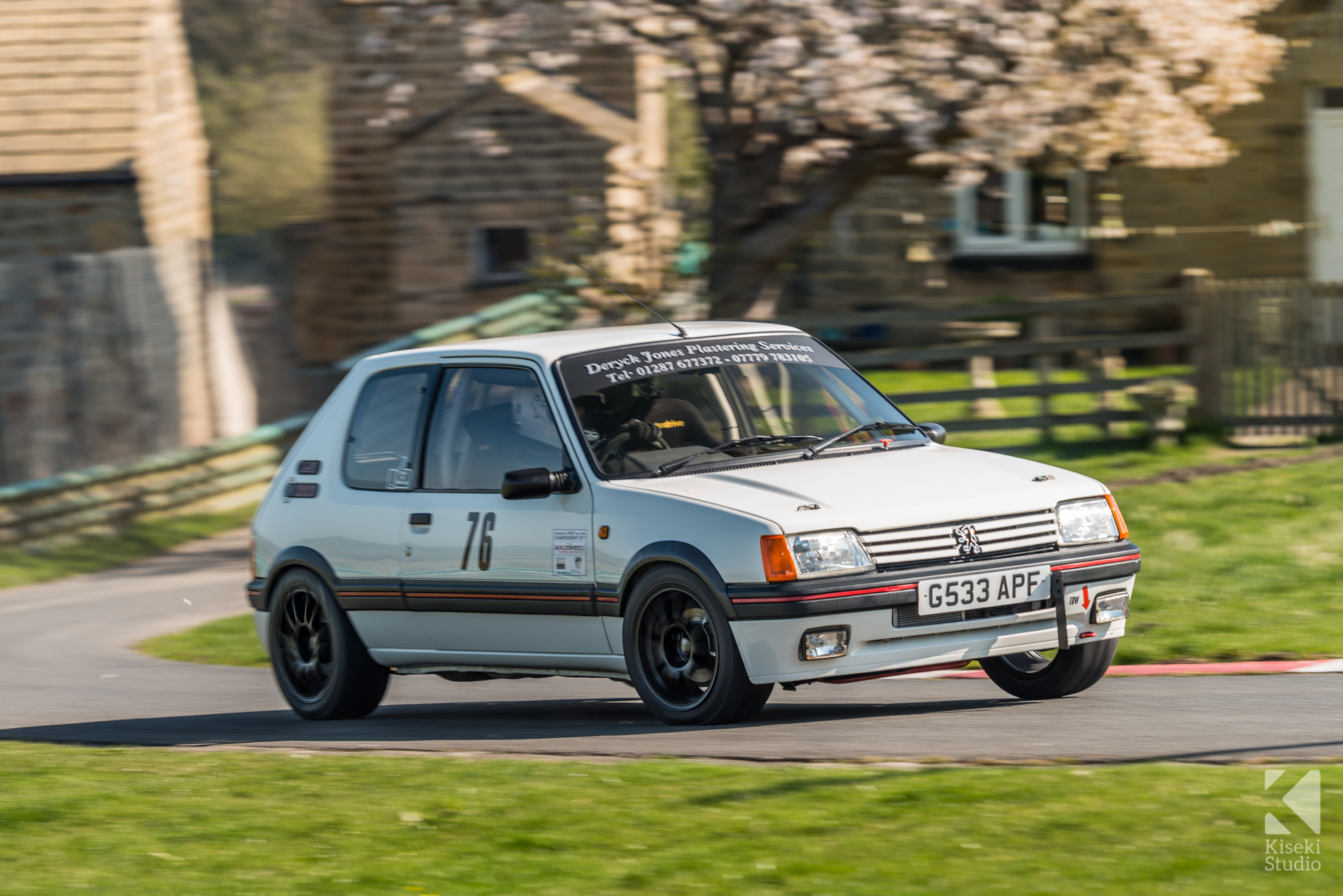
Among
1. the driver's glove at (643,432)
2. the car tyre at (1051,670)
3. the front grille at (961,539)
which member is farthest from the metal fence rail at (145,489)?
the front grille at (961,539)

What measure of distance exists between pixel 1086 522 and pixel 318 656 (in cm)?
370

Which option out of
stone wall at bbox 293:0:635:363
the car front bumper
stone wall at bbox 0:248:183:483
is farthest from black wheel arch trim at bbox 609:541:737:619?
stone wall at bbox 293:0:635:363

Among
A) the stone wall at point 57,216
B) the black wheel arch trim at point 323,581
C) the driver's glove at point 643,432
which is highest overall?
the driver's glove at point 643,432

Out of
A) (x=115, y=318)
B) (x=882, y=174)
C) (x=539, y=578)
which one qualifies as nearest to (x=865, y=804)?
(x=539, y=578)

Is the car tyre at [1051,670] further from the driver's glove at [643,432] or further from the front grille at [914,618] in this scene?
the driver's glove at [643,432]

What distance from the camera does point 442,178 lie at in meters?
25.8

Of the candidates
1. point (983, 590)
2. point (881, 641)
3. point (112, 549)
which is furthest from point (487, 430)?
point (112, 549)

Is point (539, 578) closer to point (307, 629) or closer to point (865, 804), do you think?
point (307, 629)

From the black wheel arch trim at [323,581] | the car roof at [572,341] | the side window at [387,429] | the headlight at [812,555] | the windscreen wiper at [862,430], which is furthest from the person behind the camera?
the side window at [387,429]

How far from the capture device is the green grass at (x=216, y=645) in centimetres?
1242

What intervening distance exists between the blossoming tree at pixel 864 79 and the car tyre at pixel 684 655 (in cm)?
983

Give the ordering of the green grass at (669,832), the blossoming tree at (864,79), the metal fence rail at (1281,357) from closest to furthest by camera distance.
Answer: the green grass at (669,832), the blossoming tree at (864,79), the metal fence rail at (1281,357)

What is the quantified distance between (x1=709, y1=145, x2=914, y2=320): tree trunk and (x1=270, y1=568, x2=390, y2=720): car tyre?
27.7 feet

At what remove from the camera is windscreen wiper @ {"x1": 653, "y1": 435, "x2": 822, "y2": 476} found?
801 centimetres
